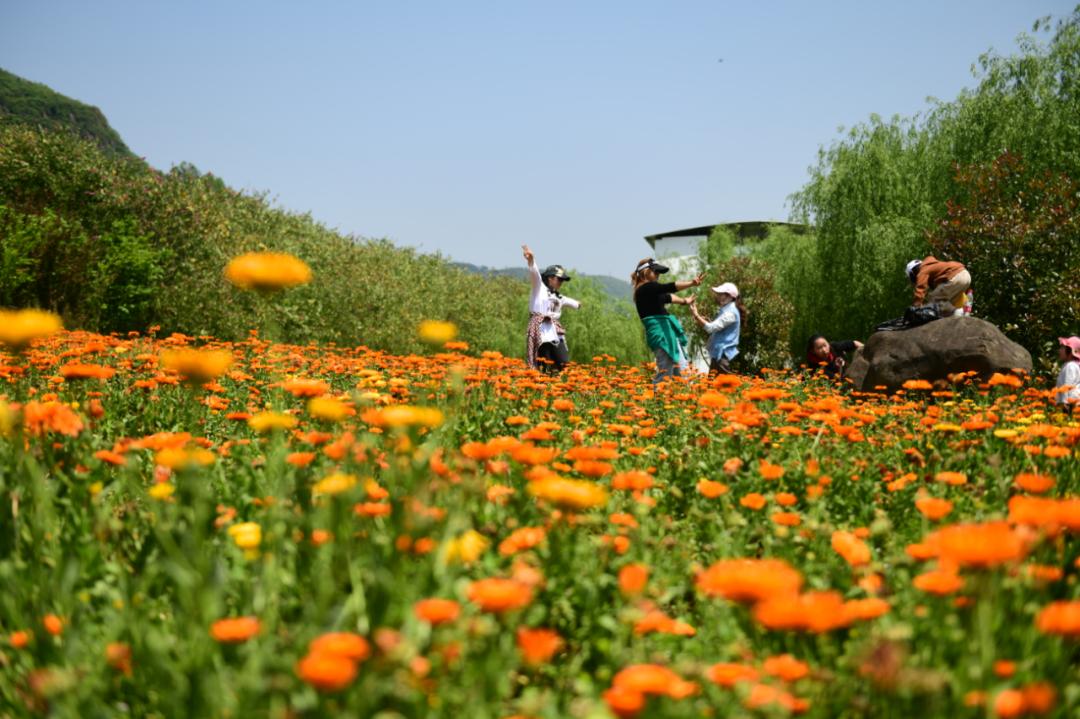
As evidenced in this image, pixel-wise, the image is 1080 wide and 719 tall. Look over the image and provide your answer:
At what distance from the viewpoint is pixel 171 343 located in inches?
288

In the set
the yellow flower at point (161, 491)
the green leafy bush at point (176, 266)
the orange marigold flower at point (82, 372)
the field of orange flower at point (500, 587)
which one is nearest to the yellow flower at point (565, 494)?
the field of orange flower at point (500, 587)

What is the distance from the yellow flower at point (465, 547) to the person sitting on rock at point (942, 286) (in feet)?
29.3

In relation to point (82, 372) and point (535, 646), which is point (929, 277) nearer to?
point (82, 372)

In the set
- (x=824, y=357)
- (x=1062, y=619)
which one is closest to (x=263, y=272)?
(x=1062, y=619)

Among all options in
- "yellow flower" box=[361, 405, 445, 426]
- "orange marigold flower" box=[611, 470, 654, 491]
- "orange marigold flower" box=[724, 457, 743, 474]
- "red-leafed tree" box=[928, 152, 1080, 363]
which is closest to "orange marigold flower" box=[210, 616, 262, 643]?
"yellow flower" box=[361, 405, 445, 426]

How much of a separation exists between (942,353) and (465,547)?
7963 millimetres

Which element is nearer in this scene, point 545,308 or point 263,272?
point 263,272

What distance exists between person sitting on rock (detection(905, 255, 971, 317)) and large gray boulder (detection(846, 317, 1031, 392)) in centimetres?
81

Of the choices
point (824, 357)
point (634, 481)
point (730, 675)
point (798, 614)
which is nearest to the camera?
point (798, 614)

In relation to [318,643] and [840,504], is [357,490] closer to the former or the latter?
[318,643]

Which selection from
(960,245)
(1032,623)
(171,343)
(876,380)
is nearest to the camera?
(1032,623)

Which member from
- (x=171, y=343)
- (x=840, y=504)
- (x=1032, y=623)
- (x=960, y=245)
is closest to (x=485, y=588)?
(x=1032, y=623)

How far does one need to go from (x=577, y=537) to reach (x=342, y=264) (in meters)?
18.2

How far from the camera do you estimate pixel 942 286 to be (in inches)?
364
